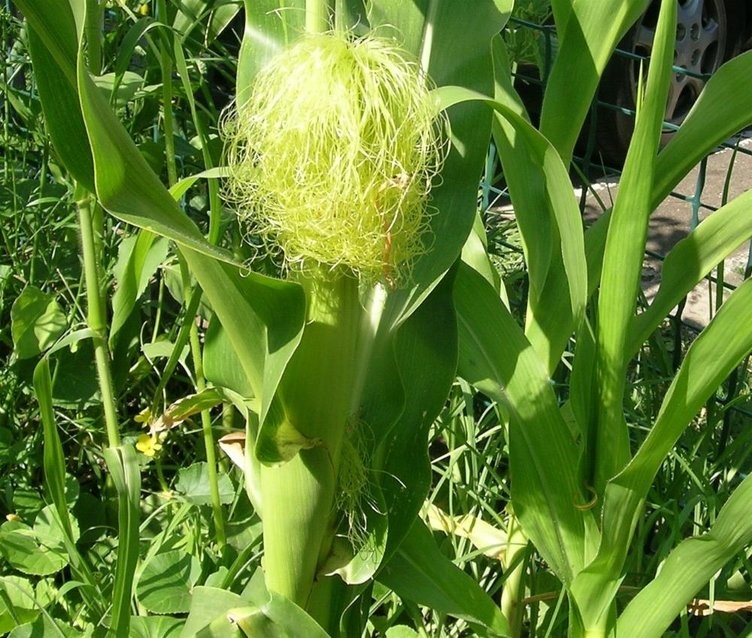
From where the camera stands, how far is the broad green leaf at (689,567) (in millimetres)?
1175

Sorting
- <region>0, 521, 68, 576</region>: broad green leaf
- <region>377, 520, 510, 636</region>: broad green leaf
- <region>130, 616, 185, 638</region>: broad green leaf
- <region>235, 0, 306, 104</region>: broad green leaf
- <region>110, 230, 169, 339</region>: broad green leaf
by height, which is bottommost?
<region>0, 521, 68, 576</region>: broad green leaf

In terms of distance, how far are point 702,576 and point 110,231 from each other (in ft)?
4.57

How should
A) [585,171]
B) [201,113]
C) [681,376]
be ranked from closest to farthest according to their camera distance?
[681,376], [585,171], [201,113]

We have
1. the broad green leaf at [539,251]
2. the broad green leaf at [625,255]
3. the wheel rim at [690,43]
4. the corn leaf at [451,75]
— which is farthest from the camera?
the wheel rim at [690,43]

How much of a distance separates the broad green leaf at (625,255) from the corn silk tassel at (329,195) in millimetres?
209

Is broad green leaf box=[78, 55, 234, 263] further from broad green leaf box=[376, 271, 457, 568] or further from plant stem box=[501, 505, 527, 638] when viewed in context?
plant stem box=[501, 505, 527, 638]

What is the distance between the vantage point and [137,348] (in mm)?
2143

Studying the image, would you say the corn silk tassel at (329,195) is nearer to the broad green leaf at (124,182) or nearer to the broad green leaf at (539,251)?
the broad green leaf at (124,182)

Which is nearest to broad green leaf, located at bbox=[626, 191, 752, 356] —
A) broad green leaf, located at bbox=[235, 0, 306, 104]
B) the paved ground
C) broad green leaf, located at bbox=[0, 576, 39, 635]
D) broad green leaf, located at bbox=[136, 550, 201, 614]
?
broad green leaf, located at bbox=[235, 0, 306, 104]

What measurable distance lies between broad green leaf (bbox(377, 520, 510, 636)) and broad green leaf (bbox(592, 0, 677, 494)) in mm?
234

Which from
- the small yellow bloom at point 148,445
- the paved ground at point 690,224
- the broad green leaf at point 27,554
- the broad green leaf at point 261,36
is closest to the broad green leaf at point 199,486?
the small yellow bloom at point 148,445

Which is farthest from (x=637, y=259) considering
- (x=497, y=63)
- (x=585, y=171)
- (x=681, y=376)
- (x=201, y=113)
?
(x=201, y=113)

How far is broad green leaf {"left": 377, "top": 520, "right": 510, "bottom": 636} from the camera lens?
1317 mm

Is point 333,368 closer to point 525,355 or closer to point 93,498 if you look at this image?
point 525,355
